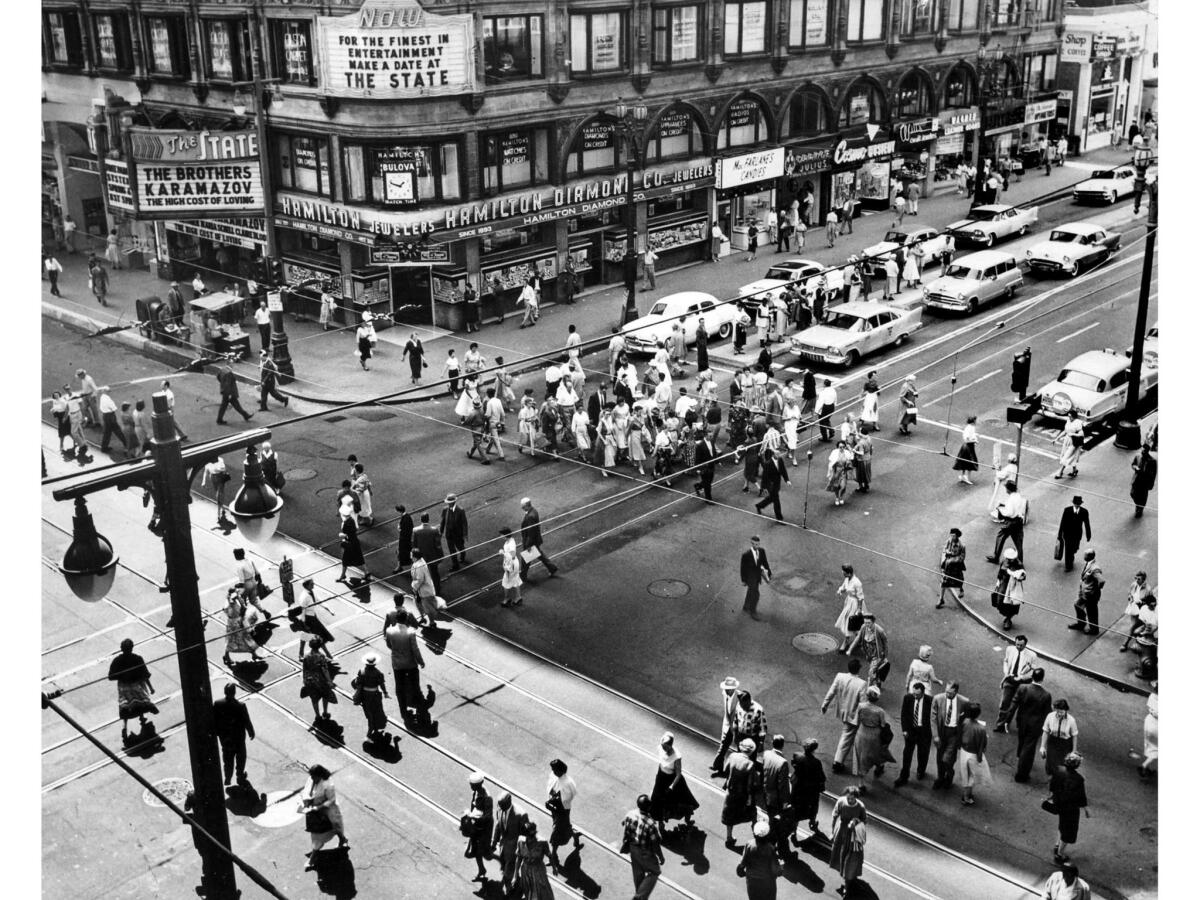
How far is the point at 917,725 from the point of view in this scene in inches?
666

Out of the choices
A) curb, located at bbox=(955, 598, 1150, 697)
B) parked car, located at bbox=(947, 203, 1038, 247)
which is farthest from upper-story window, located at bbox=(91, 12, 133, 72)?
curb, located at bbox=(955, 598, 1150, 697)

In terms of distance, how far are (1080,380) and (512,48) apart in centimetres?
1963

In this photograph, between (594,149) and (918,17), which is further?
(918,17)

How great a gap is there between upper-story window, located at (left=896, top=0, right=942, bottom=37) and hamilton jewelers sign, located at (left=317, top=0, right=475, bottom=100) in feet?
76.8

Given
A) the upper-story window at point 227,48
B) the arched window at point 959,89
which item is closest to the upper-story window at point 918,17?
the arched window at point 959,89

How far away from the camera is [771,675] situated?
65.3ft

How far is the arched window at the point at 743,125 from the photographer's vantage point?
47.1 m

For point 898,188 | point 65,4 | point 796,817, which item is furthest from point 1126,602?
point 65,4

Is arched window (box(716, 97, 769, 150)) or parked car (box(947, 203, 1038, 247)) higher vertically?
arched window (box(716, 97, 769, 150))

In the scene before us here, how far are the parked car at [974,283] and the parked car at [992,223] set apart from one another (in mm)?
5267

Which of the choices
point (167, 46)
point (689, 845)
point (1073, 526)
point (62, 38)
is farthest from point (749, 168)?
point (689, 845)

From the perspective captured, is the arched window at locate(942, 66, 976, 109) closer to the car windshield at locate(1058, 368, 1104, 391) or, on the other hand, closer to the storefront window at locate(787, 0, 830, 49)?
the storefront window at locate(787, 0, 830, 49)

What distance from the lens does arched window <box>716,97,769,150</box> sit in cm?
4709

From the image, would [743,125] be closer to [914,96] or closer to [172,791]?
[914,96]
